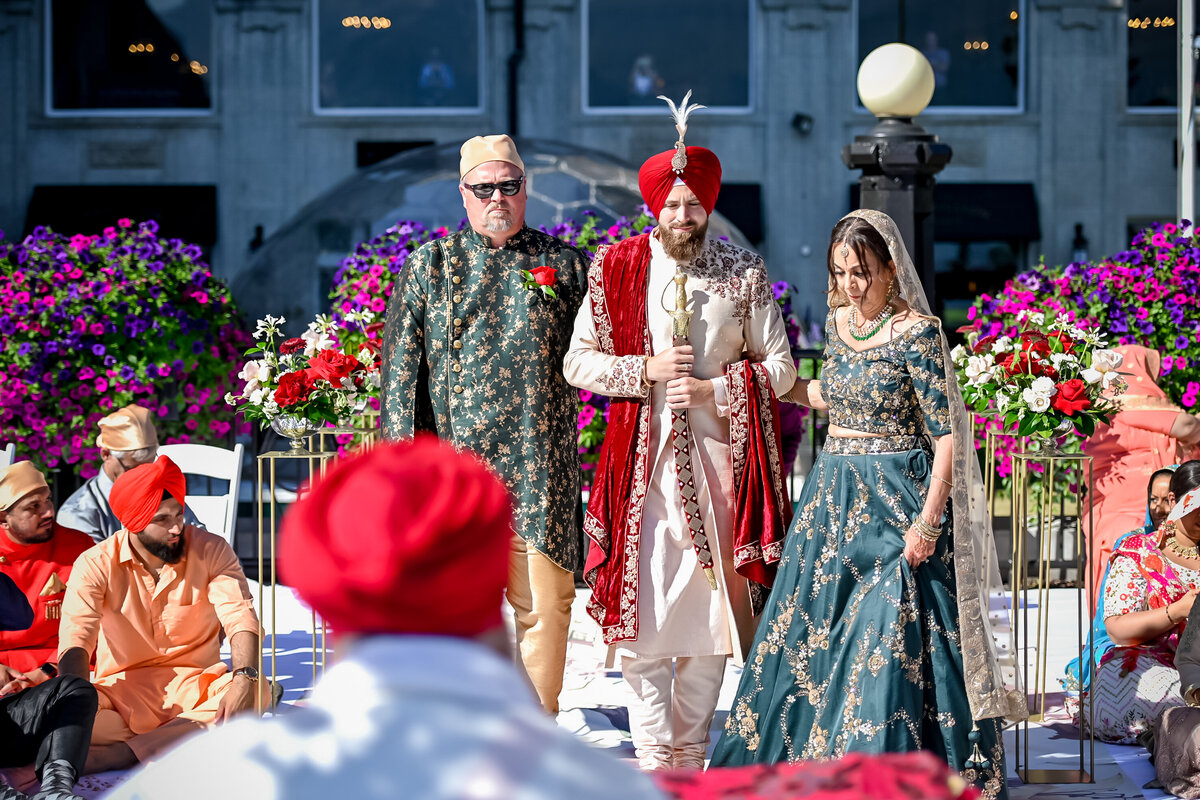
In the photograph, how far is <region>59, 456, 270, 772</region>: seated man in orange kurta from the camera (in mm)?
4164

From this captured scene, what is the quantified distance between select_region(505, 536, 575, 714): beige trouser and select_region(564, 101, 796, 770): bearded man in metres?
0.15

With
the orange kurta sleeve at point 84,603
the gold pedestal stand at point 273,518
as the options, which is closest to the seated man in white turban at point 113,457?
the gold pedestal stand at point 273,518

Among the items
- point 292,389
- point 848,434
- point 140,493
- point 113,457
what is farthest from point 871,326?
point 113,457

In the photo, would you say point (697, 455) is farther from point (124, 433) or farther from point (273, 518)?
point (124, 433)

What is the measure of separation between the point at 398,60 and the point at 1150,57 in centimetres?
952

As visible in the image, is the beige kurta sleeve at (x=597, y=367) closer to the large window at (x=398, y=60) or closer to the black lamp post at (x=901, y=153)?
the black lamp post at (x=901, y=153)

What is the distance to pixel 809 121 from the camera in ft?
54.2

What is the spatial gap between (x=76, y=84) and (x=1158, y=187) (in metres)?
13.6

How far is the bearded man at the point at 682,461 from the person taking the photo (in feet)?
12.6

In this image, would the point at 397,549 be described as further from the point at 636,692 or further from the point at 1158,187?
the point at 1158,187

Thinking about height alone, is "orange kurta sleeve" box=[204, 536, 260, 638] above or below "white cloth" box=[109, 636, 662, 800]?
below

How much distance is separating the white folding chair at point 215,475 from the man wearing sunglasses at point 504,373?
1.61 metres

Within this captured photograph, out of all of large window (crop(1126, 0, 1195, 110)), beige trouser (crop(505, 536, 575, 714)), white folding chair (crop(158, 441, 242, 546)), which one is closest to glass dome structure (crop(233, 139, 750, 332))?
white folding chair (crop(158, 441, 242, 546))

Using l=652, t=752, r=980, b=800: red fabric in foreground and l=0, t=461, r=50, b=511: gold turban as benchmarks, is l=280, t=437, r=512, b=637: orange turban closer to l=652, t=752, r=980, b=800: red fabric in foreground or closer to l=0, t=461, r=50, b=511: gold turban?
l=652, t=752, r=980, b=800: red fabric in foreground
